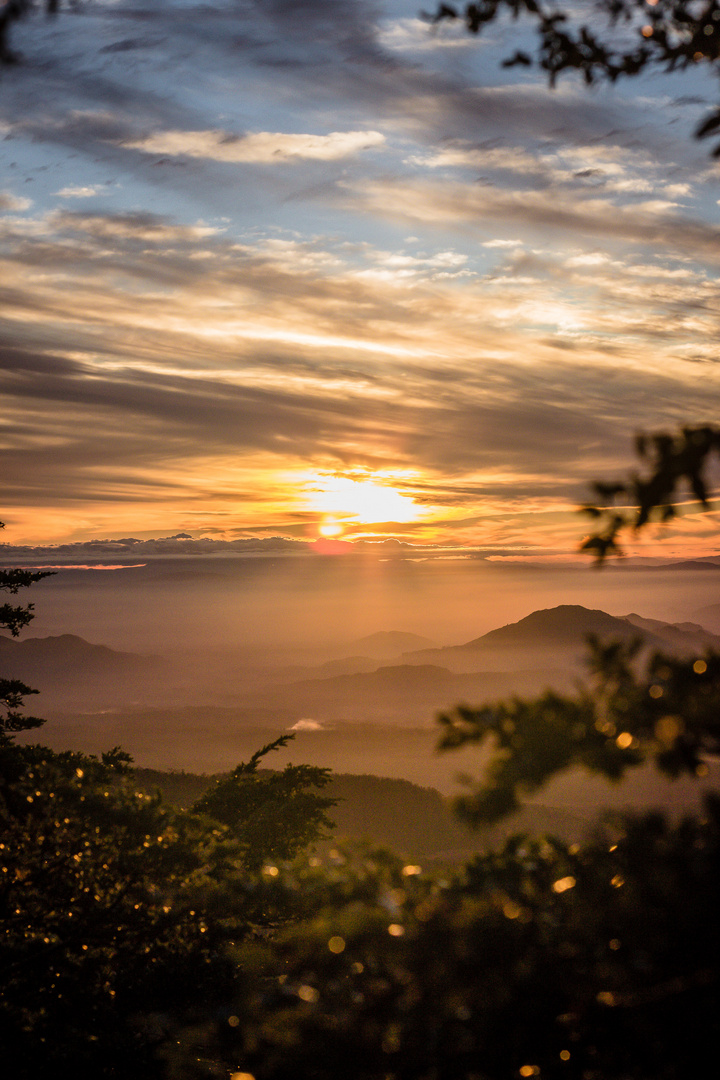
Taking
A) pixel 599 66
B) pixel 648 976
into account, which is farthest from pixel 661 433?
pixel 599 66

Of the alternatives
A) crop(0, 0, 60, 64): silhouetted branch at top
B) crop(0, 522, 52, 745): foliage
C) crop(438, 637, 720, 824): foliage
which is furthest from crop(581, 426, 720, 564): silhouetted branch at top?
crop(0, 522, 52, 745): foliage

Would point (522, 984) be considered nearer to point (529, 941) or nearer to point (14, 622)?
point (529, 941)

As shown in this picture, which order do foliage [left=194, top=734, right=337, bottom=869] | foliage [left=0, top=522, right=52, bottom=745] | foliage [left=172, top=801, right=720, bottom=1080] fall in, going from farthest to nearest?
foliage [left=0, top=522, right=52, bottom=745], foliage [left=194, top=734, right=337, bottom=869], foliage [left=172, top=801, right=720, bottom=1080]

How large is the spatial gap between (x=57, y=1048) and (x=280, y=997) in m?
5.09

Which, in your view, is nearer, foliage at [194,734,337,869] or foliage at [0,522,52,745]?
foliage at [194,734,337,869]

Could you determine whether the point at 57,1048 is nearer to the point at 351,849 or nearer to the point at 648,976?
the point at 351,849

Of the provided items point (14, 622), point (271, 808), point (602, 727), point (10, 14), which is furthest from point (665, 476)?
point (14, 622)

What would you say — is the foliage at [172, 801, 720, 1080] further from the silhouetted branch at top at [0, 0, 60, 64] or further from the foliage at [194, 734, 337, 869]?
the foliage at [194, 734, 337, 869]

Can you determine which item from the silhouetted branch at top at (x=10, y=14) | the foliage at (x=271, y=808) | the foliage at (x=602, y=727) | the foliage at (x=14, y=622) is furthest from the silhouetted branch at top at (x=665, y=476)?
the foliage at (x=14, y=622)

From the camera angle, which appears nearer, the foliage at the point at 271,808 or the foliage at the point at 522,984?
the foliage at the point at 522,984

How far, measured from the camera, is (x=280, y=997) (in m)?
4.34

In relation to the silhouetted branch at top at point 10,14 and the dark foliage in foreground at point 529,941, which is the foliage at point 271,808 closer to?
the dark foliage in foreground at point 529,941

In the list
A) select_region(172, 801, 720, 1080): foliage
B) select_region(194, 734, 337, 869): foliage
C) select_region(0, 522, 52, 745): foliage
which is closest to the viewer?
select_region(172, 801, 720, 1080): foliage

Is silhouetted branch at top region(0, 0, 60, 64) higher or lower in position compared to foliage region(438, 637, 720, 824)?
higher
